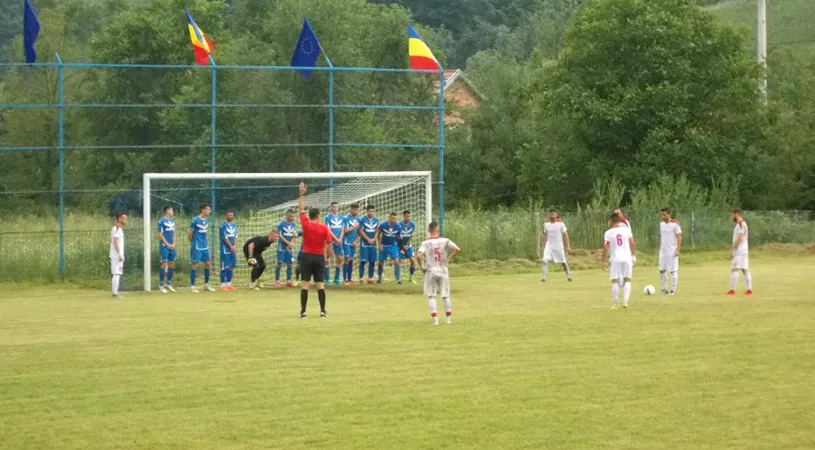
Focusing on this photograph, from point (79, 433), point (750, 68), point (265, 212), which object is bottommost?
point (79, 433)

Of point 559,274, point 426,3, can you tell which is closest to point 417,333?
point 559,274

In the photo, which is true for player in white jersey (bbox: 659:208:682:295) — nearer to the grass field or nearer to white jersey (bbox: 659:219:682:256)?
white jersey (bbox: 659:219:682:256)

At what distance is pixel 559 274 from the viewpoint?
34.3 meters

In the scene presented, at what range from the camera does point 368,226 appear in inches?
1191

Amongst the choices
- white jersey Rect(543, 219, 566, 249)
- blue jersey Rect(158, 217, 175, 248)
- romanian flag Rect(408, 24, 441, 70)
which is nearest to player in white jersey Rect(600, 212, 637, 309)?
white jersey Rect(543, 219, 566, 249)

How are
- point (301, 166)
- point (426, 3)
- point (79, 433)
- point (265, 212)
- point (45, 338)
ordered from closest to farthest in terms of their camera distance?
point (79, 433), point (45, 338), point (265, 212), point (301, 166), point (426, 3)

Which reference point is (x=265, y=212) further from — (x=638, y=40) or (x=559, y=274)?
(x=638, y=40)

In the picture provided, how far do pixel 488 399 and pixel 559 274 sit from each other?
20887 mm

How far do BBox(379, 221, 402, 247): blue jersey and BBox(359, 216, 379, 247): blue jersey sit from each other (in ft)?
0.57

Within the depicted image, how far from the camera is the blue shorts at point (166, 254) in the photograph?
28.4 m

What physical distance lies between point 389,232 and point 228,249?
12.6 feet

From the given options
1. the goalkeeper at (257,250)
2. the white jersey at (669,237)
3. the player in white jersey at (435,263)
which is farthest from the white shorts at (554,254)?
the player in white jersey at (435,263)

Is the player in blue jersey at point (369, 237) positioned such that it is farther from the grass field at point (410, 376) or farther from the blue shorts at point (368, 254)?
the grass field at point (410, 376)

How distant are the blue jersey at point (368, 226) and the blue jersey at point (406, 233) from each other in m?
0.60
